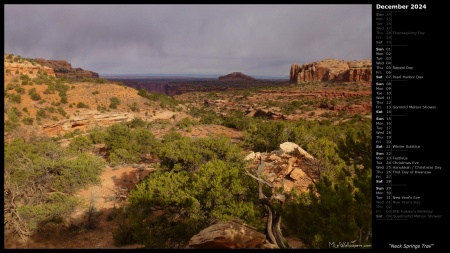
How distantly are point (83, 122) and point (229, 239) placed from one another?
1119 inches

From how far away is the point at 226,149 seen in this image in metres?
13.3

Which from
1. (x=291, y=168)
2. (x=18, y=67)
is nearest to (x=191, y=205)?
(x=291, y=168)

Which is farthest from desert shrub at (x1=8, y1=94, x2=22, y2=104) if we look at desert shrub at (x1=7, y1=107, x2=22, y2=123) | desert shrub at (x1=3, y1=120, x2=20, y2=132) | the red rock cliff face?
the red rock cliff face

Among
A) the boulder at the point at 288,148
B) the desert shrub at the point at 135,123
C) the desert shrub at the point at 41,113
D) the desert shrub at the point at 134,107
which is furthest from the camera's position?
the desert shrub at the point at 134,107

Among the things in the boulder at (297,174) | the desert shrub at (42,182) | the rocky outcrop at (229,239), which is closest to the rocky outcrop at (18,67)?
the desert shrub at (42,182)

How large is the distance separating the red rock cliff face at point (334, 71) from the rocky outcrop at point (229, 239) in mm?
80673

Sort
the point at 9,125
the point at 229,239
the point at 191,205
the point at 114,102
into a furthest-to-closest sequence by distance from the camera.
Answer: the point at 114,102
the point at 9,125
the point at 191,205
the point at 229,239

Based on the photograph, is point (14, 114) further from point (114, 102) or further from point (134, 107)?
point (134, 107)

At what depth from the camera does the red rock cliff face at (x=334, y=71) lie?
245ft

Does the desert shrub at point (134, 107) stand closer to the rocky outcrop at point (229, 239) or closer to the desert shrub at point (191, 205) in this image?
the desert shrub at point (191, 205)

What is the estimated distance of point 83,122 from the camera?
1105 inches
